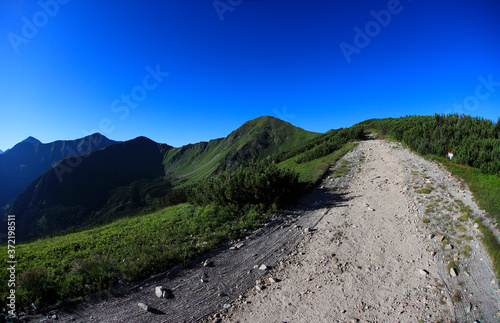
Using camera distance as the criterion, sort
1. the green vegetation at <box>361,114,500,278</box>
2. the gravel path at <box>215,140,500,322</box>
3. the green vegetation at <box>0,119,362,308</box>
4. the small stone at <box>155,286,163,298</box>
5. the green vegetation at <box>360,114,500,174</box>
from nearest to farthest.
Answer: the gravel path at <box>215,140,500,322</box>, the small stone at <box>155,286,163,298</box>, the green vegetation at <box>0,119,362,308</box>, the green vegetation at <box>361,114,500,278</box>, the green vegetation at <box>360,114,500,174</box>

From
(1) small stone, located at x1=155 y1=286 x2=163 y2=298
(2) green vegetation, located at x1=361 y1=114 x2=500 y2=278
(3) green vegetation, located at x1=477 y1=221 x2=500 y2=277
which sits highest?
(2) green vegetation, located at x1=361 y1=114 x2=500 y2=278

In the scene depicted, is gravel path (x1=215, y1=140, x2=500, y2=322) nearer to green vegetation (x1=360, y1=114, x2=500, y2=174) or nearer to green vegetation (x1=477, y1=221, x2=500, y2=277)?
green vegetation (x1=477, y1=221, x2=500, y2=277)

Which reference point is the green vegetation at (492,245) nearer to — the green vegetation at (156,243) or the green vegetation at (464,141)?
the green vegetation at (156,243)

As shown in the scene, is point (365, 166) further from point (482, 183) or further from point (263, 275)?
point (263, 275)

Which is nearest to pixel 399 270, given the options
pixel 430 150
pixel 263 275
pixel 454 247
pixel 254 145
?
pixel 454 247

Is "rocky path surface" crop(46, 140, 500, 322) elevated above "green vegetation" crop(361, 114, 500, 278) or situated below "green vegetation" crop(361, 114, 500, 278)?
below

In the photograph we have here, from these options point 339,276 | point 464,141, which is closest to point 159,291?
point 339,276

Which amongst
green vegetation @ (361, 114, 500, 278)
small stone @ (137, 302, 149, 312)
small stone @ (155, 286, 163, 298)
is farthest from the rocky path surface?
green vegetation @ (361, 114, 500, 278)

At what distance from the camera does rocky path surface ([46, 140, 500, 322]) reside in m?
4.69

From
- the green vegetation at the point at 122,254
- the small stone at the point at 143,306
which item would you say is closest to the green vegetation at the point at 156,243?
the green vegetation at the point at 122,254

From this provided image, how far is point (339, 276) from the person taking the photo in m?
5.70

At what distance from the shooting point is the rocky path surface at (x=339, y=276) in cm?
469

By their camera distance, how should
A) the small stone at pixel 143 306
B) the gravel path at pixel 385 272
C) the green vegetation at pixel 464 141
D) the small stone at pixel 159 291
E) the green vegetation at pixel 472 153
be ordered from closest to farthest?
the gravel path at pixel 385 272 < the small stone at pixel 143 306 < the small stone at pixel 159 291 < the green vegetation at pixel 472 153 < the green vegetation at pixel 464 141

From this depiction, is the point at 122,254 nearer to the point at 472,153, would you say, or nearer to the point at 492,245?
the point at 492,245
